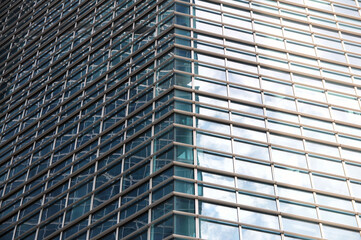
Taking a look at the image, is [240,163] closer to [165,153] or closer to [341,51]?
[165,153]

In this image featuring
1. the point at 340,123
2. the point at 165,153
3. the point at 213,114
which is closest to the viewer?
the point at 165,153

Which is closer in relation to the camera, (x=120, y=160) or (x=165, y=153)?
(x=165, y=153)

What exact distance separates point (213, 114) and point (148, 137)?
4.47 meters

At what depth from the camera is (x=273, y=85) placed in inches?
1881

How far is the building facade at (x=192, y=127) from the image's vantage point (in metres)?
39.8

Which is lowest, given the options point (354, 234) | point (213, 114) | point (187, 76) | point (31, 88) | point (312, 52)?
point (354, 234)

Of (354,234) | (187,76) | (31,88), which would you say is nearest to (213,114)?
(187,76)

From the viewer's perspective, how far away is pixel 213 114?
44000 millimetres

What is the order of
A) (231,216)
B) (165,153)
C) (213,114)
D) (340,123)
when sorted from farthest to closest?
(340,123) < (213,114) < (165,153) < (231,216)

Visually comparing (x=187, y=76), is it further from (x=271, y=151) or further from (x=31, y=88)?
(x=31, y=88)

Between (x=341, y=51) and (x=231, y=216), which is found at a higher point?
(x=341, y=51)

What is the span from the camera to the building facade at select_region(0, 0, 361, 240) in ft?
131

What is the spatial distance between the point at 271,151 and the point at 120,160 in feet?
32.6

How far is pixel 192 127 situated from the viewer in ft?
138
